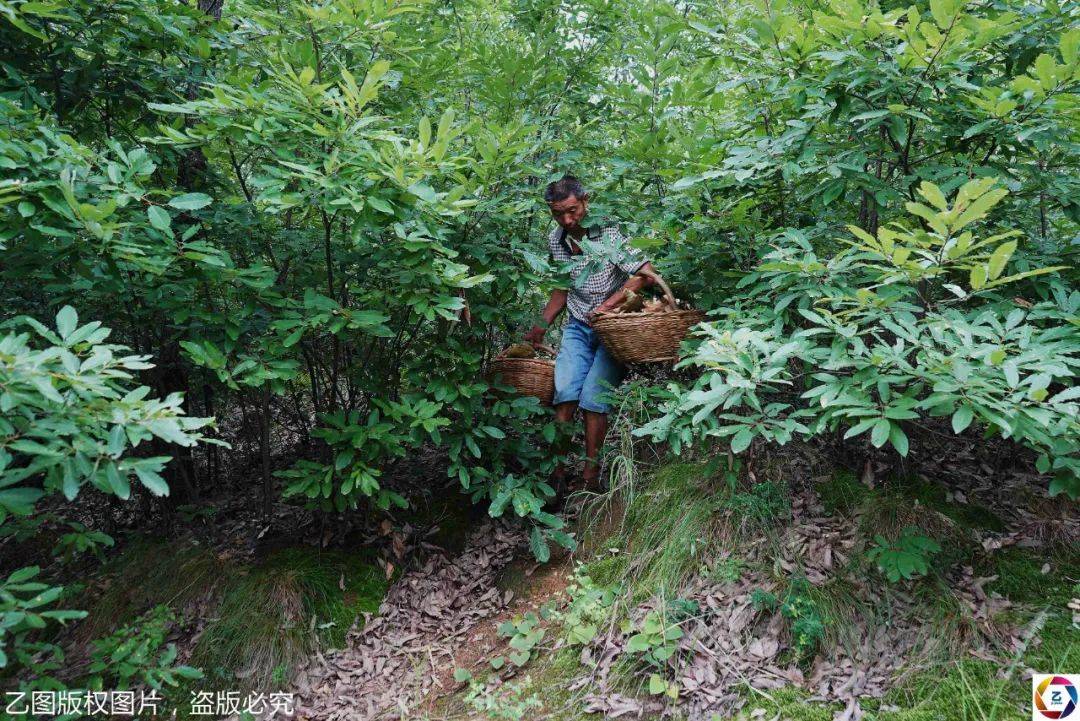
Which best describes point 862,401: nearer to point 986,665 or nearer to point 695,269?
point 986,665

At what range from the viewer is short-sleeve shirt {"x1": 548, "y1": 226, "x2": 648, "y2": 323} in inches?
124

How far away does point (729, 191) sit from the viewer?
3.09m

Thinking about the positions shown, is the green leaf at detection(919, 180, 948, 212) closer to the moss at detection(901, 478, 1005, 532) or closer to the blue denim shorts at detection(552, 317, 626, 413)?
the moss at detection(901, 478, 1005, 532)

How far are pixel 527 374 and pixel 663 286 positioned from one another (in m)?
0.94

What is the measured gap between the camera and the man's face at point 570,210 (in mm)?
3371

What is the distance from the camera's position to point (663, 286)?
119 inches

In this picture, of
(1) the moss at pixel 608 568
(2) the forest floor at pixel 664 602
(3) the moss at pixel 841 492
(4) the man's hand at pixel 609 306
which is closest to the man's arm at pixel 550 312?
(4) the man's hand at pixel 609 306

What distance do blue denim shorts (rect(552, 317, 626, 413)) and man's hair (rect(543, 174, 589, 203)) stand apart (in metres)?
0.74

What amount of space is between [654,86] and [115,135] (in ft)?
9.50

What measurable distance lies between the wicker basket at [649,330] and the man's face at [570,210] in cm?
66

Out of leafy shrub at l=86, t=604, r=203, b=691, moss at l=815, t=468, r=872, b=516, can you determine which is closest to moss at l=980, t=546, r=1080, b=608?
moss at l=815, t=468, r=872, b=516

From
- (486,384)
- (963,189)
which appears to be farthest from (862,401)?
(486,384)

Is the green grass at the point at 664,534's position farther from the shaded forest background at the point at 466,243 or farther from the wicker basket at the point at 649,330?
the wicker basket at the point at 649,330

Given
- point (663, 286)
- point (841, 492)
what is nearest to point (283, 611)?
point (663, 286)
